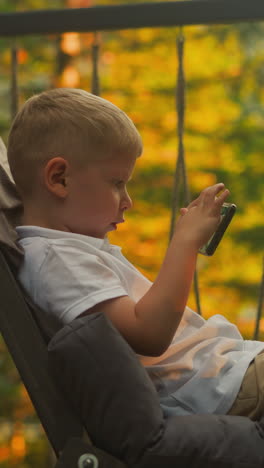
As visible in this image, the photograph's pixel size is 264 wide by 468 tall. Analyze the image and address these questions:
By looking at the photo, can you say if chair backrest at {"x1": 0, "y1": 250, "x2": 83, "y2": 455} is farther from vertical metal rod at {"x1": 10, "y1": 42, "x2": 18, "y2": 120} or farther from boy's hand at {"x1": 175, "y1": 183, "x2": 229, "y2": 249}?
vertical metal rod at {"x1": 10, "y1": 42, "x2": 18, "y2": 120}

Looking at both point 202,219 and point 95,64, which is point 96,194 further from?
point 95,64

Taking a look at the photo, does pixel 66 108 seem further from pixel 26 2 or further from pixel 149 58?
pixel 26 2

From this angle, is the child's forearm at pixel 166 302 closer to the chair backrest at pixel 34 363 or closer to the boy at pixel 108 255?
the boy at pixel 108 255

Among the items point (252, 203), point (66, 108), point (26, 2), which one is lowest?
point (252, 203)

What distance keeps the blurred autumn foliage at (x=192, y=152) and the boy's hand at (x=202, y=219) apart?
4126mm

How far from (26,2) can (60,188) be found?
20.4 feet

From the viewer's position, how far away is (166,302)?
1313 mm

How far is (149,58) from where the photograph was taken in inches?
236

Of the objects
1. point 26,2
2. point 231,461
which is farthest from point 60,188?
point 26,2

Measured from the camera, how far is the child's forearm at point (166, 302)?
4.30 feet

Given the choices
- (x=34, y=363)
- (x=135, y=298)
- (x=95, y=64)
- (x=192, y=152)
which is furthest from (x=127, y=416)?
(x=192, y=152)

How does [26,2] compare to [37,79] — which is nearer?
[37,79]

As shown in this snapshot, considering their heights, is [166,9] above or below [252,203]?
above

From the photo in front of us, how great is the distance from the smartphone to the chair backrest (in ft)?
1.06
